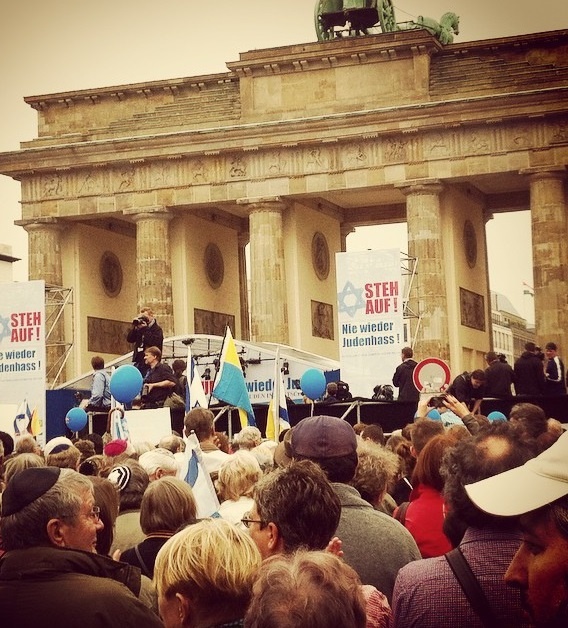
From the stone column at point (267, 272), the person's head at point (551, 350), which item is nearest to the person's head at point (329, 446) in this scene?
the person's head at point (551, 350)

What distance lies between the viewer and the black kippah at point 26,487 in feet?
16.4

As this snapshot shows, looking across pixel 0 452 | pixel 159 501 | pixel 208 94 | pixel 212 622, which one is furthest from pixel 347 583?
pixel 208 94

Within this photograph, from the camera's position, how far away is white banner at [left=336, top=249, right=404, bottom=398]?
959 inches

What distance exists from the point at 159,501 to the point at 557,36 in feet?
124

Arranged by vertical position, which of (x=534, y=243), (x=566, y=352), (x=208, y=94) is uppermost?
(x=208, y=94)

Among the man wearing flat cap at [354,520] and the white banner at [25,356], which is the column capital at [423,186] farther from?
the man wearing flat cap at [354,520]

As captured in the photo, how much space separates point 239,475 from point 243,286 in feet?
143

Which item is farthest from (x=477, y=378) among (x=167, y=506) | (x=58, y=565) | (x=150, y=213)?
(x=150, y=213)

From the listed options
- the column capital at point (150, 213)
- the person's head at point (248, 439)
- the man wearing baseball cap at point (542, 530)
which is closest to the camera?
the man wearing baseball cap at point (542, 530)

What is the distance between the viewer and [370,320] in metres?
24.4

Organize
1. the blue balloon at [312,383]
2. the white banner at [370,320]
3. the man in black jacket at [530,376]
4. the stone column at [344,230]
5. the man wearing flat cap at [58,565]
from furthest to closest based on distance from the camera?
the stone column at [344,230]
the man in black jacket at [530,376]
the white banner at [370,320]
the blue balloon at [312,383]
the man wearing flat cap at [58,565]

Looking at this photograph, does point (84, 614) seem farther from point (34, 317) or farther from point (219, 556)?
point (34, 317)

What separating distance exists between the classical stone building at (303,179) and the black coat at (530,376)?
13.1 m

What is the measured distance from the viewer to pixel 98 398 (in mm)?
23250
